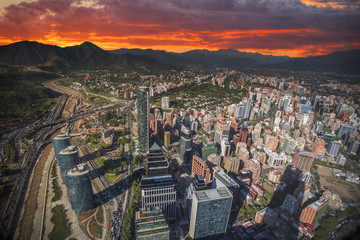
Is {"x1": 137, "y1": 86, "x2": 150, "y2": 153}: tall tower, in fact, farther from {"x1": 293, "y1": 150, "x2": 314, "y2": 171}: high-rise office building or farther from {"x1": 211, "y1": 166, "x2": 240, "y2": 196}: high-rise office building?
{"x1": 293, "y1": 150, "x2": 314, "y2": 171}: high-rise office building

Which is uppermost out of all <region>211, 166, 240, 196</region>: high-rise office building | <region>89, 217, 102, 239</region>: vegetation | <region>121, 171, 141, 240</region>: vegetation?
<region>211, 166, 240, 196</region>: high-rise office building

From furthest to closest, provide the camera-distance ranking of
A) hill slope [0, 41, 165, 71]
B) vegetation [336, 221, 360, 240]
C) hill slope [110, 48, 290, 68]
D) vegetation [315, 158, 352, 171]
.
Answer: hill slope [110, 48, 290, 68], hill slope [0, 41, 165, 71], vegetation [315, 158, 352, 171], vegetation [336, 221, 360, 240]

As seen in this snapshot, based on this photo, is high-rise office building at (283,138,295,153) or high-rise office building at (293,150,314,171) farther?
high-rise office building at (283,138,295,153)

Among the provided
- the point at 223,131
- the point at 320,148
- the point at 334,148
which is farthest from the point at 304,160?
the point at 223,131

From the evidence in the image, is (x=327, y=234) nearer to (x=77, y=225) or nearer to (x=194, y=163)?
(x=194, y=163)

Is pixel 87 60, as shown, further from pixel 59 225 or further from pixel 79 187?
pixel 59 225

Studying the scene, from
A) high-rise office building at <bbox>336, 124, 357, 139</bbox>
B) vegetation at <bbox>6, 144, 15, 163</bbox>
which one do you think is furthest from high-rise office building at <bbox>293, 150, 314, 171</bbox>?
vegetation at <bbox>6, 144, 15, 163</bbox>

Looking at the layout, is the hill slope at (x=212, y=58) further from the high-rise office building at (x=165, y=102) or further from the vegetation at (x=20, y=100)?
the vegetation at (x=20, y=100)
